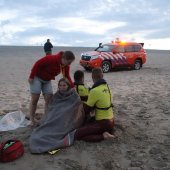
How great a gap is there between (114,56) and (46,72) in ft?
43.3

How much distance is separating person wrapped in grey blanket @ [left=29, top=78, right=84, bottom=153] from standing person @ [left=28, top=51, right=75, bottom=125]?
30 cm

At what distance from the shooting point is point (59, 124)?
6.39m

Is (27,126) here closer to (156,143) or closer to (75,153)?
(75,153)

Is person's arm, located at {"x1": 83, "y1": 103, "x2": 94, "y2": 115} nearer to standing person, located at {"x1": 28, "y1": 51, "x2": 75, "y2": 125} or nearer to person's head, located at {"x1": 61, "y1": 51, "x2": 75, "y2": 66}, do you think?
standing person, located at {"x1": 28, "y1": 51, "x2": 75, "y2": 125}

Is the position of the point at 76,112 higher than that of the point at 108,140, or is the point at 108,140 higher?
the point at 76,112

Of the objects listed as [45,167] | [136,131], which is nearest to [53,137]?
[45,167]

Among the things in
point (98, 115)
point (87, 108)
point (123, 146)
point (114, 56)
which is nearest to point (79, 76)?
point (87, 108)

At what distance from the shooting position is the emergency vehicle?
1925 cm

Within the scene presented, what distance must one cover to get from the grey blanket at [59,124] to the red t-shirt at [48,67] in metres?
0.36

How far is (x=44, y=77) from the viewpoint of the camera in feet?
22.8

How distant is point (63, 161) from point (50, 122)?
0.99m

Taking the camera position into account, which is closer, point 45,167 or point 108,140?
point 45,167

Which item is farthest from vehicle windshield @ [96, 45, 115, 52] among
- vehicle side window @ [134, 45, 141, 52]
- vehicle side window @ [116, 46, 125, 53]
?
vehicle side window @ [134, 45, 141, 52]

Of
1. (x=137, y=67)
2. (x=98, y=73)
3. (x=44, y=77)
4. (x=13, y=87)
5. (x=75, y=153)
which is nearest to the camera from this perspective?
(x=75, y=153)
